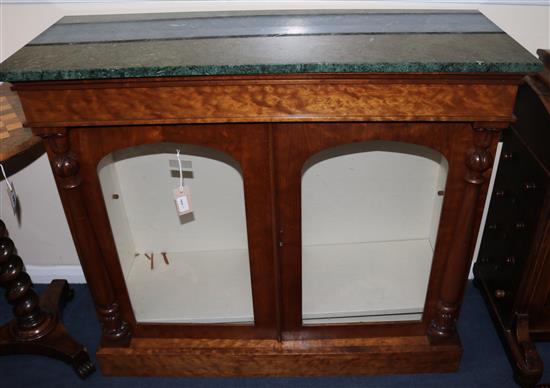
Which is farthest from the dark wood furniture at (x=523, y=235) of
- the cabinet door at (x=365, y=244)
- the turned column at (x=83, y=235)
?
the turned column at (x=83, y=235)

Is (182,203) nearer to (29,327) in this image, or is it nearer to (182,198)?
(182,198)

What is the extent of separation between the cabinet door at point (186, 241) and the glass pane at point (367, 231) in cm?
21

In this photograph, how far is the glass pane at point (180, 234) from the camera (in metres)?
1.62

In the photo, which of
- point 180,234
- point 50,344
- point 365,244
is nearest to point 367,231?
point 365,244

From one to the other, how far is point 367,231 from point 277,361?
523 mm

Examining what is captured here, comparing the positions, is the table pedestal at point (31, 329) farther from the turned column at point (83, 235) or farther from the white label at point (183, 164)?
the white label at point (183, 164)

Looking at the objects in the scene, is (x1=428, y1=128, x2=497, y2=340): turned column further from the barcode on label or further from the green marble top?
the barcode on label

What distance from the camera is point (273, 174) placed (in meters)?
1.35

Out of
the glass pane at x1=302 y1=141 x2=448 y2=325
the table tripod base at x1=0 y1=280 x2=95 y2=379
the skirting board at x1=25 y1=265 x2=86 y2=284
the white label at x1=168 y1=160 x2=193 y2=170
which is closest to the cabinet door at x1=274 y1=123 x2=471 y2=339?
the glass pane at x1=302 y1=141 x2=448 y2=325

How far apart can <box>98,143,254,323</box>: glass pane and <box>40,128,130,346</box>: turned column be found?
0.08m

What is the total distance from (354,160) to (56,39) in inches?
36.1

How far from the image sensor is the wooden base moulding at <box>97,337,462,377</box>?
66.1 inches

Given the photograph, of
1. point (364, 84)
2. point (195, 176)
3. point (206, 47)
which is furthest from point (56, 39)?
point (364, 84)

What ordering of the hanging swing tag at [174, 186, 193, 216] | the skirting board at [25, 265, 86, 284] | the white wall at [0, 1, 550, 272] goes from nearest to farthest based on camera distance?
the hanging swing tag at [174, 186, 193, 216] → the white wall at [0, 1, 550, 272] → the skirting board at [25, 265, 86, 284]
